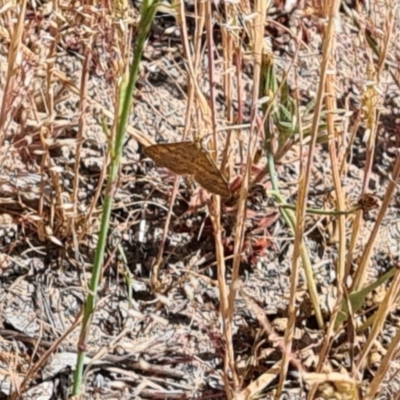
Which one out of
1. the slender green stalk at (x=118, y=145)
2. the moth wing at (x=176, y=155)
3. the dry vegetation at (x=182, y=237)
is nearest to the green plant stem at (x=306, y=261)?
the dry vegetation at (x=182, y=237)

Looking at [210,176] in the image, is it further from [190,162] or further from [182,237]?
[182,237]

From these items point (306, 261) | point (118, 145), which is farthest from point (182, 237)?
point (118, 145)

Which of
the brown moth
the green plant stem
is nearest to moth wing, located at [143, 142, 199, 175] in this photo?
the brown moth

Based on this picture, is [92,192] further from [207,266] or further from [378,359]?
[378,359]

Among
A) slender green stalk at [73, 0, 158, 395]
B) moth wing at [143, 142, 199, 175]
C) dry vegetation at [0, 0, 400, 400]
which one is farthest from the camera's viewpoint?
dry vegetation at [0, 0, 400, 400]

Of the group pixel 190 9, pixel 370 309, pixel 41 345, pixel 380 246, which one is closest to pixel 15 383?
pixel 41 345

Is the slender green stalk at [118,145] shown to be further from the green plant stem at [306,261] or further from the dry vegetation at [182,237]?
the green plant stem at [306,261]

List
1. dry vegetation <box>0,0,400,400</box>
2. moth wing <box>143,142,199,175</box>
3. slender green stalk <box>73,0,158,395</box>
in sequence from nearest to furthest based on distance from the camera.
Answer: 1. slender green stalk <box>73,0,158,395</box>
2. moth wing <box>143,142,199,175</box>
3. dry vegetation <box>0,0,400,400</box>

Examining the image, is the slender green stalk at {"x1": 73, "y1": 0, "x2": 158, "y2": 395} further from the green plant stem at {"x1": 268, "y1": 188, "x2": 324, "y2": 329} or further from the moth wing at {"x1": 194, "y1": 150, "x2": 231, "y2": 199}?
the green plant stem at {"x1": 268, "y1": 188, "x2": 324, "y2": 329}
